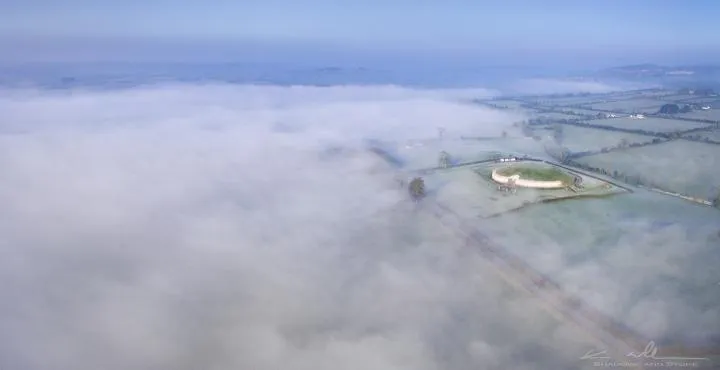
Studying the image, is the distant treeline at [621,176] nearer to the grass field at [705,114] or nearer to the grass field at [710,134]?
the grass field at [710,134]

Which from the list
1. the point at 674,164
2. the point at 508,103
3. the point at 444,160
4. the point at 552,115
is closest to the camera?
the point at 674,164

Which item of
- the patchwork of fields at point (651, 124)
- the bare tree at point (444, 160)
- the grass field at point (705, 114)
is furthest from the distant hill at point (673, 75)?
the bare tree at point (444, 160)

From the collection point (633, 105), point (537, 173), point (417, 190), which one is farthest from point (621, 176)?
point (633, 105)

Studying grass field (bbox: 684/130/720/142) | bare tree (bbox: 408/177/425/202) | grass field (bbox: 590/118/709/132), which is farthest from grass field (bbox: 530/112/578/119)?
bare tree (bbox: 408/177/425/202)

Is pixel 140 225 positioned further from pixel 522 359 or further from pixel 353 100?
pixel 353 100

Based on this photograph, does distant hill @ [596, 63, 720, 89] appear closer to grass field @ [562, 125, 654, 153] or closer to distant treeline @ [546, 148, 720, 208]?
grass field @ [562, 125, 654, 153]

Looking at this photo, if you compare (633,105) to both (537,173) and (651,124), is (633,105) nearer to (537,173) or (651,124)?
(651,124)
